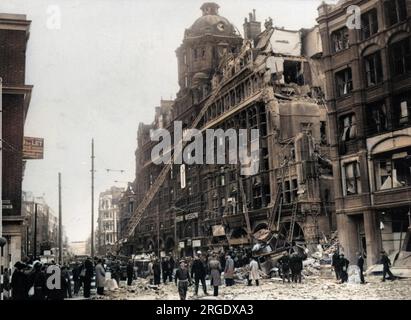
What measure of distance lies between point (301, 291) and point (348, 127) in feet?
33.1

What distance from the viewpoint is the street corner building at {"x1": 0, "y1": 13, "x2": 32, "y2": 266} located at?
22.8m

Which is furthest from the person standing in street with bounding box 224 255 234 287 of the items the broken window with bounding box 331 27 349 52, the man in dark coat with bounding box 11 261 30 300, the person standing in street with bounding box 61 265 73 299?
the broken window with bounding box 331 27 349 52

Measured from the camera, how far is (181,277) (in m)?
16.9

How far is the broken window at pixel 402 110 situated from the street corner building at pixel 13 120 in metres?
16.3

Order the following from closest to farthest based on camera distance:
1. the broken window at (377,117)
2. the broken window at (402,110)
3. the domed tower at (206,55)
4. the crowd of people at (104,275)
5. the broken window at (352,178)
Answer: the crowd of people at (104,275), the broken window at (402,110), the broken window at (377,117), the broken window at (352,178), the domed tower at (206,55)

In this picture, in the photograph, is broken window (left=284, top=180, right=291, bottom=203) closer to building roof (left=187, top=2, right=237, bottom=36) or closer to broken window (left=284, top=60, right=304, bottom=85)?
broken window (left=284, top=60, right=304, bottom=85)

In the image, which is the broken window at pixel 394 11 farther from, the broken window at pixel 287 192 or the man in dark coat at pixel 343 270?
the man in dark coat at pixel 343 270

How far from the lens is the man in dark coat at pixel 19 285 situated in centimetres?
1546

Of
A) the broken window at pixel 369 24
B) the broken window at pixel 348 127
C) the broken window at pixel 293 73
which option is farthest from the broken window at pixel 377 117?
the broken window at pixel 293 73

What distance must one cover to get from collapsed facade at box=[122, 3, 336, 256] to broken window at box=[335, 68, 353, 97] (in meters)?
2.60

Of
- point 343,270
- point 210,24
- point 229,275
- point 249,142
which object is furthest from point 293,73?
point 229,275

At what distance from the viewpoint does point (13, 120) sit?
930 inches

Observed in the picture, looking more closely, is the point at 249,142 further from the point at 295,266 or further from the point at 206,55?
the point at 206,55

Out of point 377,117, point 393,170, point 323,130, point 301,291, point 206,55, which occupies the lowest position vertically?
point 301,291
